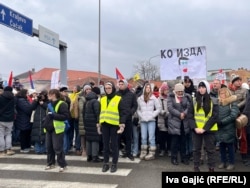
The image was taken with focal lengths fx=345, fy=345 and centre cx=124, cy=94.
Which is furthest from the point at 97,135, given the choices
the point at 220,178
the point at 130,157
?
the point at 220,178

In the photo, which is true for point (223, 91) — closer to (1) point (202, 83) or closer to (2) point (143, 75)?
(1) point (202, 83)

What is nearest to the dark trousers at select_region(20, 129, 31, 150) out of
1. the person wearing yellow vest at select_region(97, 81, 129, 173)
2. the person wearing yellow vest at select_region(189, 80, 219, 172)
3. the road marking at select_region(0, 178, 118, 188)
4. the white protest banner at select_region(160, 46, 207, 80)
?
the road marking at select_region(0, 178, 118, 188)

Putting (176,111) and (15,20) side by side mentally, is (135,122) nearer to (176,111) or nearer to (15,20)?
(176,111)

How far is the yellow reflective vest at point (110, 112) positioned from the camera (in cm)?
733

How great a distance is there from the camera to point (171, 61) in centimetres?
1031

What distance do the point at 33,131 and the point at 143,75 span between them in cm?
5458

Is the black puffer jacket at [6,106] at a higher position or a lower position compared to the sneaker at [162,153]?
higher

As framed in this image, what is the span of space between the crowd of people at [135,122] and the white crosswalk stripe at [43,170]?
0.70 ft

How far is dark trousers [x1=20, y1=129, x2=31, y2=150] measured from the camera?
32.1 feet

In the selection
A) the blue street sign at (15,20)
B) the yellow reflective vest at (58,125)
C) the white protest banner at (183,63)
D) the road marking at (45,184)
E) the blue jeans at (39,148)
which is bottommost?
the road marking at (45,184)

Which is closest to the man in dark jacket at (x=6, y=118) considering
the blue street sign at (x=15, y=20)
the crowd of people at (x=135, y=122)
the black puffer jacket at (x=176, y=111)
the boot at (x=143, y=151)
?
the crowd of people at (x=135, y=122)

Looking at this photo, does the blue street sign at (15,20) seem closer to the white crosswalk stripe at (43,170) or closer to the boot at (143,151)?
the white crosswalk stripe at (43,170)

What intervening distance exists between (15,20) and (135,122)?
6358mm

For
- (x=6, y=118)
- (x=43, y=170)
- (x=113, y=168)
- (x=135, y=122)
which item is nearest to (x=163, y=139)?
(x=135, y=122)
